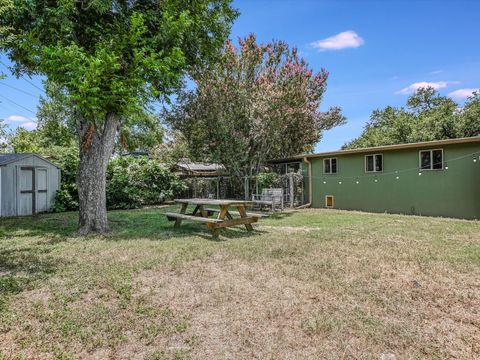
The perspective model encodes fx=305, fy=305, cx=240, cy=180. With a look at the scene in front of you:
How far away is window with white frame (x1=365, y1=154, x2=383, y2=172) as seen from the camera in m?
12.3

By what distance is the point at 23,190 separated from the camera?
37.1 ft

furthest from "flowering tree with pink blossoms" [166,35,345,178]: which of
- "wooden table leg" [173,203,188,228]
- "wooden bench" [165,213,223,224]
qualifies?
"wooden bench" [165,213,223,224]

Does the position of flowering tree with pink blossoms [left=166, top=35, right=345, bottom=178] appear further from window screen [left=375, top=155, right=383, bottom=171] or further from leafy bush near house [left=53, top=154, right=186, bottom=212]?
window screen [left=375, top=155, right=383, bottom=171]

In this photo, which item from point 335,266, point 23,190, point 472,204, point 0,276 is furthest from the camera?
point 23,190

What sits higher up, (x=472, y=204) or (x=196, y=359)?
(x=472, y=204)

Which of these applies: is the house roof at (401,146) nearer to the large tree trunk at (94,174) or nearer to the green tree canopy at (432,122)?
the large tree trunk at (94,174)

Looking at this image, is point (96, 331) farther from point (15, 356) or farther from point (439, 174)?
point (439, 174)

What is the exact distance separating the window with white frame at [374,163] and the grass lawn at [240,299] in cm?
641

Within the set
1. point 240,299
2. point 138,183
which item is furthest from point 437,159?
point 138,183

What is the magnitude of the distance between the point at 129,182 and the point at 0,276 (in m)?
10.5

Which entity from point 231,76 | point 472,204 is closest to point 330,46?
point 231,76

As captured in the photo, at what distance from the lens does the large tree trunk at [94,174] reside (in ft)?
24.8

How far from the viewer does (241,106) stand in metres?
13.2

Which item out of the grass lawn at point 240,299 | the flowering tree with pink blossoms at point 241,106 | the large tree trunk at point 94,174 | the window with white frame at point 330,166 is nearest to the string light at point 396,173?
the window with white frame at point 330,166
